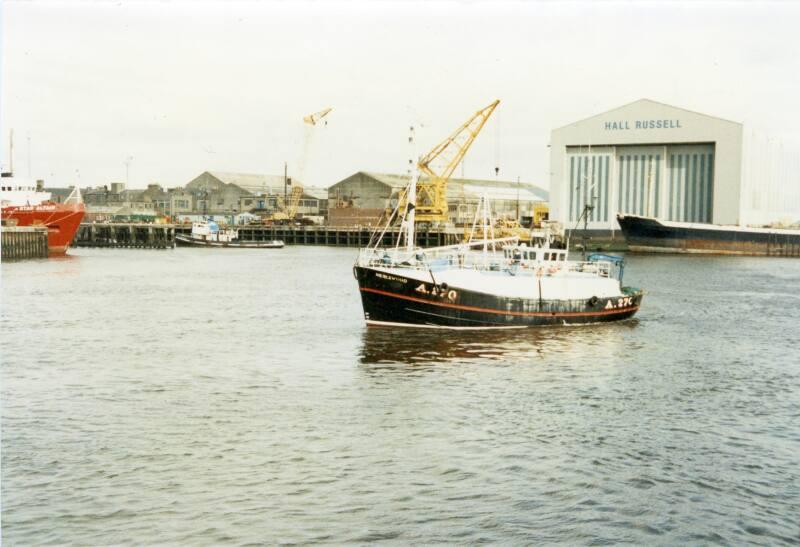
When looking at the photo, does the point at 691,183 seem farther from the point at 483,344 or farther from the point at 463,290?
the point at 483,344

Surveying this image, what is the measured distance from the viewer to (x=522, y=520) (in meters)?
15.8

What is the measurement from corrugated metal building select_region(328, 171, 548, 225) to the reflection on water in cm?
10500

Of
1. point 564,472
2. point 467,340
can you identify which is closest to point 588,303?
point 467,340

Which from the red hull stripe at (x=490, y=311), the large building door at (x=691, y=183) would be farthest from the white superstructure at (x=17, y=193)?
the red hull stripe at (x=490, y=311)

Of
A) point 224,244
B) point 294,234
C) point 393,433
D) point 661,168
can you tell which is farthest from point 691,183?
point 393,433

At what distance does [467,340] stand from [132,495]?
67.9 feet

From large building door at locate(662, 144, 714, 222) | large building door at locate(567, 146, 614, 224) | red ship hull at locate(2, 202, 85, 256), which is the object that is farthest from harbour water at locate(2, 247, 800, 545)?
large building door at locate(567, 146, 614, 224)

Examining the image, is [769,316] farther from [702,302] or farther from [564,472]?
[564,472]

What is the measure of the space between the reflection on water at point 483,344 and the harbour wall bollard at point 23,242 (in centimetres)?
6796

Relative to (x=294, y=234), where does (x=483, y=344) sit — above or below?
below

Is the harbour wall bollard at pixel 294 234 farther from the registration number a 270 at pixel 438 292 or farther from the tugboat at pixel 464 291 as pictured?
the registration number a 270 at pixel 438 292

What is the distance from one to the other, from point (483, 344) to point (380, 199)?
118 meters

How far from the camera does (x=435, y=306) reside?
124 ft

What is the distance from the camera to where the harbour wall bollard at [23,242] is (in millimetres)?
94338
